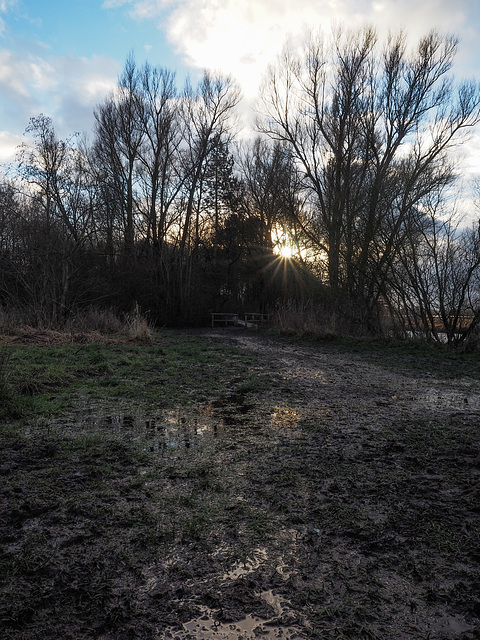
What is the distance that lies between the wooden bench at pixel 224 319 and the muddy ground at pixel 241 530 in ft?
67.8

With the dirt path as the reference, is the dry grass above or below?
above

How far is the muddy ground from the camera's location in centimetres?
173

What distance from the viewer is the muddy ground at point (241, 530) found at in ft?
5.68

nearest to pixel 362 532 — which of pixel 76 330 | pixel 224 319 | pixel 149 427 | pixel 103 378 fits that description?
pixel 149 427

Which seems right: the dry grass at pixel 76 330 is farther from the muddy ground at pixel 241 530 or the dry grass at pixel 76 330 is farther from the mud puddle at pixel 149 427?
the muddy ground at pixel 241 530

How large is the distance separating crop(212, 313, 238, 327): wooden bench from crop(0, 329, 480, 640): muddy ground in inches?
814

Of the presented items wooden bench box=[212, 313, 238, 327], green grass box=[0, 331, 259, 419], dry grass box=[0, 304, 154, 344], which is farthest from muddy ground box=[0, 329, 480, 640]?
wooden bench box=[212, 313, 238, 327]

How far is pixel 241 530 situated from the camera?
2.40 m

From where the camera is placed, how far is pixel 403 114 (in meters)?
15.2

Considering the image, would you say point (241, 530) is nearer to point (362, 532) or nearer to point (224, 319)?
point (362, 532)

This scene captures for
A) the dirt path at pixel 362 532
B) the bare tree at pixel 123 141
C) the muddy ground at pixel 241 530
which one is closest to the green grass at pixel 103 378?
the muddy ground at pixel 241 530

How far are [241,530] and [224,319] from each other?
23432 mm

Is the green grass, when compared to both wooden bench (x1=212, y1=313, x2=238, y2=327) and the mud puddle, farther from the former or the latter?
wooden bench (x1=212, y1=313, x2=238, y2=327)

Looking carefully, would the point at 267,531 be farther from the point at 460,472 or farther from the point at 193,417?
the point at 193,417
